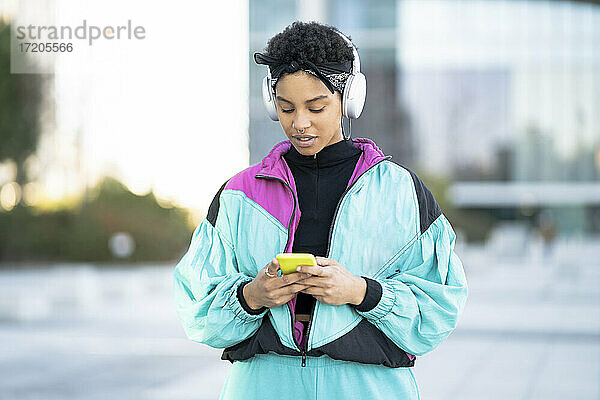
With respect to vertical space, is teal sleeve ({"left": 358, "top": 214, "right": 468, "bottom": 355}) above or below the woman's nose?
below

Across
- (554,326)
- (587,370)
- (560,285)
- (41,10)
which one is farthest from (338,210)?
(41,10)

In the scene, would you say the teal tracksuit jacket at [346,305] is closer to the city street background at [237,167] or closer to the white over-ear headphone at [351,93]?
the white over-ear headphone at [351,93]

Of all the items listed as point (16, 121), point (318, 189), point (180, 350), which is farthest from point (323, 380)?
point (16, 121)

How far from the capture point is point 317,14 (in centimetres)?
2300

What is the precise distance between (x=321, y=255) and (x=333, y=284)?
0.68 feet

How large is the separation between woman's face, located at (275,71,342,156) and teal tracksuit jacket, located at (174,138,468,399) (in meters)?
0.12

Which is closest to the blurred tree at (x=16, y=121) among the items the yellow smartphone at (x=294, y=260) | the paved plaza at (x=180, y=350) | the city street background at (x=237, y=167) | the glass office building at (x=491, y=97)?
the city street background at (x=237, y=167)

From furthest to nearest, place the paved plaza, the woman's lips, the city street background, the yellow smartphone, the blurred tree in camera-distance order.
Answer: the blurred tree, the city street background, the paved plaza, the woman's lips, the yellow smartphone

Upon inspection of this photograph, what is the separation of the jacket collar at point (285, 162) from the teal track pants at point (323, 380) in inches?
17.7

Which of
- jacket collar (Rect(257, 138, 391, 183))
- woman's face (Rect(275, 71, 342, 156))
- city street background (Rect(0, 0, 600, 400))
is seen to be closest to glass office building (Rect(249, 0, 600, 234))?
city street background (Rect(0, 0, 600, 400))

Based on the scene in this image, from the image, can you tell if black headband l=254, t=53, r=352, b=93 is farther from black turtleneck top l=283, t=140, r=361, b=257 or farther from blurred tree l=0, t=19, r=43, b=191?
blurred tree l=0, t=19, r=43, b=191

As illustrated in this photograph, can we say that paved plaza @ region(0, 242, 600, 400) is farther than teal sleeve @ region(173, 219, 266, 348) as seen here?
Yes

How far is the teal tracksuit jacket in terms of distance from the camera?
2.18 meters

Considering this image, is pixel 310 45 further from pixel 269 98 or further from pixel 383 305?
pixel 383 305
